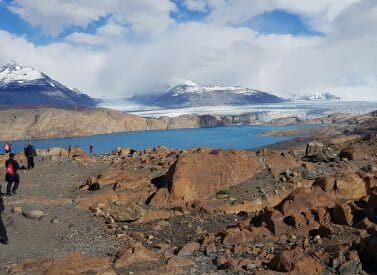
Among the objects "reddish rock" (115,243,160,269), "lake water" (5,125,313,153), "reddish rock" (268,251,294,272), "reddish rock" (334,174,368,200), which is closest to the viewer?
"reddish rock" (268,251,294,272)

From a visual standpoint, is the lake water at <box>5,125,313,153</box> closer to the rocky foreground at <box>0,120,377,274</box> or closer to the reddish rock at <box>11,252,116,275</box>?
the rocky foreground at <box>0,120,377,274</box>

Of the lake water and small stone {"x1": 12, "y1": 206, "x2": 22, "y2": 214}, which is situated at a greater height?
small stone {"x1": 12, "y1": 206, "x2": 22, "y2": 214}

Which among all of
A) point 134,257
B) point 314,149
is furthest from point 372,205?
point 314,149

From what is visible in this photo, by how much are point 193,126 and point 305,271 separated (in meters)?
157

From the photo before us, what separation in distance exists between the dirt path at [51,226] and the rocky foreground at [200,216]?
3 cm

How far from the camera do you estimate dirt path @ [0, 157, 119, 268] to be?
11141mm

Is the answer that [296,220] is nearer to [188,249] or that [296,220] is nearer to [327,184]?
[188,249]

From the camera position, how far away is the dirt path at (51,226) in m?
→ 11.1

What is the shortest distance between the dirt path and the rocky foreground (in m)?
0.03

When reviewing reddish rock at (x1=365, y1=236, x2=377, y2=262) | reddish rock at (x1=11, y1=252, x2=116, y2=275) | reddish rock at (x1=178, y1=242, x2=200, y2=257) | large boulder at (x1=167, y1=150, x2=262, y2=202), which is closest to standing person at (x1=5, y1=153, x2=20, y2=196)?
large boulder at (x1=167, y1=150, x2=262, y2=202)

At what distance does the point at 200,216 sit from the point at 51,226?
399 centimetres

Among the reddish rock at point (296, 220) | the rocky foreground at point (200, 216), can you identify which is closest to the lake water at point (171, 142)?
the rocky foreground at point (200, 216)

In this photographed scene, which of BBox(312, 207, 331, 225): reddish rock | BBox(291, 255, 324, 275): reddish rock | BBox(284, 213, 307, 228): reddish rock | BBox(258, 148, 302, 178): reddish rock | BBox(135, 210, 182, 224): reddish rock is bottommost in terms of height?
BBox(135, 210, 182, 224): reddish rock

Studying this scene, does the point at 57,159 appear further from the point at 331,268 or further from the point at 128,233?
the point at 331,268
